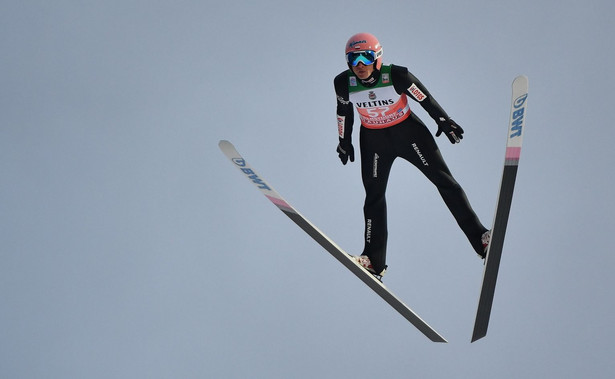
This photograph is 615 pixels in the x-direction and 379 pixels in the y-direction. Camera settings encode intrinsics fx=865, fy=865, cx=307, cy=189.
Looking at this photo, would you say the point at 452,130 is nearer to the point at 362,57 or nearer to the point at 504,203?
the point at 504,203

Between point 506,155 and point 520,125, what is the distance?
31cm

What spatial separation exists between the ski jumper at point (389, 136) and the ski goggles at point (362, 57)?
0.21 meters

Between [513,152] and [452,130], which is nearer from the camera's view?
[513,152]

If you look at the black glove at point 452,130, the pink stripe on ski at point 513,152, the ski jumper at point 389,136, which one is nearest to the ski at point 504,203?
the pink stripe on ski at point 513,152

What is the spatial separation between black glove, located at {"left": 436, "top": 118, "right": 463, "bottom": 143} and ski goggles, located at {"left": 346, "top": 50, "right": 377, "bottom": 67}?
0.96 m

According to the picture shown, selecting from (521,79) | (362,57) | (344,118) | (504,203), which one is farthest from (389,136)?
(521,79)

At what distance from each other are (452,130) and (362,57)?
118 cm

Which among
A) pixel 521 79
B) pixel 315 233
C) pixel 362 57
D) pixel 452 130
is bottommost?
pixel 315 233

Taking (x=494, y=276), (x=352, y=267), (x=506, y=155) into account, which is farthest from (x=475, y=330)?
(x=506, y=155)

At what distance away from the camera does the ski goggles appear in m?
8.65

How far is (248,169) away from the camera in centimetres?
925

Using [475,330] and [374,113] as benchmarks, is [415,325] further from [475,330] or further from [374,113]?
[374,113]

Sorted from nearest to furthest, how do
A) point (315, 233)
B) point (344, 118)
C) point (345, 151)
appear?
point (315, 233), point (344, 118), point (345, 151)

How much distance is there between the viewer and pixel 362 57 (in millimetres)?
8656
